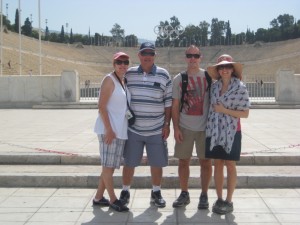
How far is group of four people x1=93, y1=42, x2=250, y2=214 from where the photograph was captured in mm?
4949

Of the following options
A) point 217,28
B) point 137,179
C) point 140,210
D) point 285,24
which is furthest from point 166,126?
point 217,28

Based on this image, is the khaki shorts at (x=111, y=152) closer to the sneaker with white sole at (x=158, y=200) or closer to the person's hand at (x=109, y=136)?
the person's hand at (x=109, y=136)

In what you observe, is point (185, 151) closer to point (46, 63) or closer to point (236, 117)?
point (236, 117)

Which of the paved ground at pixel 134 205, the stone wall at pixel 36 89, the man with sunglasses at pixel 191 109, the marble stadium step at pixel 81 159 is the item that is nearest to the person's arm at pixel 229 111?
the man with sunglasses at pixel 191 109

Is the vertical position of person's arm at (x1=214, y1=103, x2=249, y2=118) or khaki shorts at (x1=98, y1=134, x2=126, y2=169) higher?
person's arm at (x1=214, y1=103, x2=249, y2=118)

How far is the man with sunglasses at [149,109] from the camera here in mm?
5082

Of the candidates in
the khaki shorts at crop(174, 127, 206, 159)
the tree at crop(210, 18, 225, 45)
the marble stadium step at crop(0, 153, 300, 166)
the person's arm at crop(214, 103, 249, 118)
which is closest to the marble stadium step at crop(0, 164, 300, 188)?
the marble stadium step at crop(0, 153, 300, 166)

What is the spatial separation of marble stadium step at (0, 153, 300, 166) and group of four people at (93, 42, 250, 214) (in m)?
1.90

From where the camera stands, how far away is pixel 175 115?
5121mm

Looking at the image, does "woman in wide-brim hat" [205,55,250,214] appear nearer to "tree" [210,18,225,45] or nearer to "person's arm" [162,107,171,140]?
"person's arm" [162,107,171,140]

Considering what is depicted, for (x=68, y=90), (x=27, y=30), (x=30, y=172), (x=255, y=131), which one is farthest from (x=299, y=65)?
(x=30, y=172)

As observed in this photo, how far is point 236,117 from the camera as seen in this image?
4953 mm

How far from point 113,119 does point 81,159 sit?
2369 millimetres

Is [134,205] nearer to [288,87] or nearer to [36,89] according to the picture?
[36,89]
